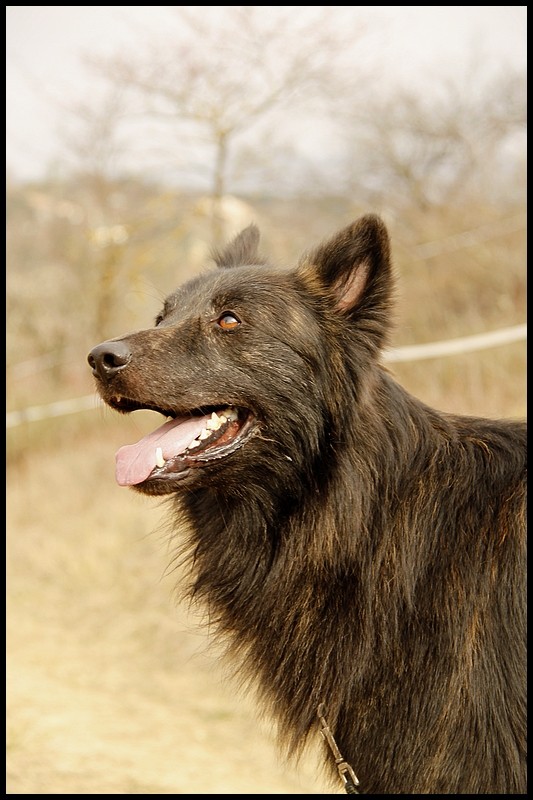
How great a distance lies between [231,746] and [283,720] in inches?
114

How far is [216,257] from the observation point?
3.99 meters

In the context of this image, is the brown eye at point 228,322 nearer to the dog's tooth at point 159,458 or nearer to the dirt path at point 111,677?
the dog's tooth at point 159,458

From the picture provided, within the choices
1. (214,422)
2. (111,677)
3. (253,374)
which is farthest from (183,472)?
(111,677)

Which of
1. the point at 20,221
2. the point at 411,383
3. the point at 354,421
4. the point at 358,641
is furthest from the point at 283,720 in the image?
the point at 20,221

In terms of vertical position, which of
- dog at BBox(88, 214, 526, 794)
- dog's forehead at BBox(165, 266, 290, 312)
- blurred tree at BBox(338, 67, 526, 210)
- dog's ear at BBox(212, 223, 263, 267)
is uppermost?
blurred tree at BBox(338, 67, 526, 210)

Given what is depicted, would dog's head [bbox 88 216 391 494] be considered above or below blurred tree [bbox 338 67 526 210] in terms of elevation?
below

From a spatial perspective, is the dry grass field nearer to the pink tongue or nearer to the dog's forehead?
the pink tongue

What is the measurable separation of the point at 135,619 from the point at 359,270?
5979 mm

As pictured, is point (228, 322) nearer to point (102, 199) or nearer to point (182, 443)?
point (182, 443)

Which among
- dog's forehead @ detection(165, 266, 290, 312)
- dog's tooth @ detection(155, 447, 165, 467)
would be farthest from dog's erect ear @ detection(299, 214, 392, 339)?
dog's tooth @ detection(155, 447, 165, 467)

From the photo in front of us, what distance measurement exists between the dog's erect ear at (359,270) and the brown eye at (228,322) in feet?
1.19

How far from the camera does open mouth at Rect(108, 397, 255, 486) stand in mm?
2914

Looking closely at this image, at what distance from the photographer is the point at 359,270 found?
3.10 metres

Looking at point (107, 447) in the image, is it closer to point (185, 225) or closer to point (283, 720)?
point (185, 225)
